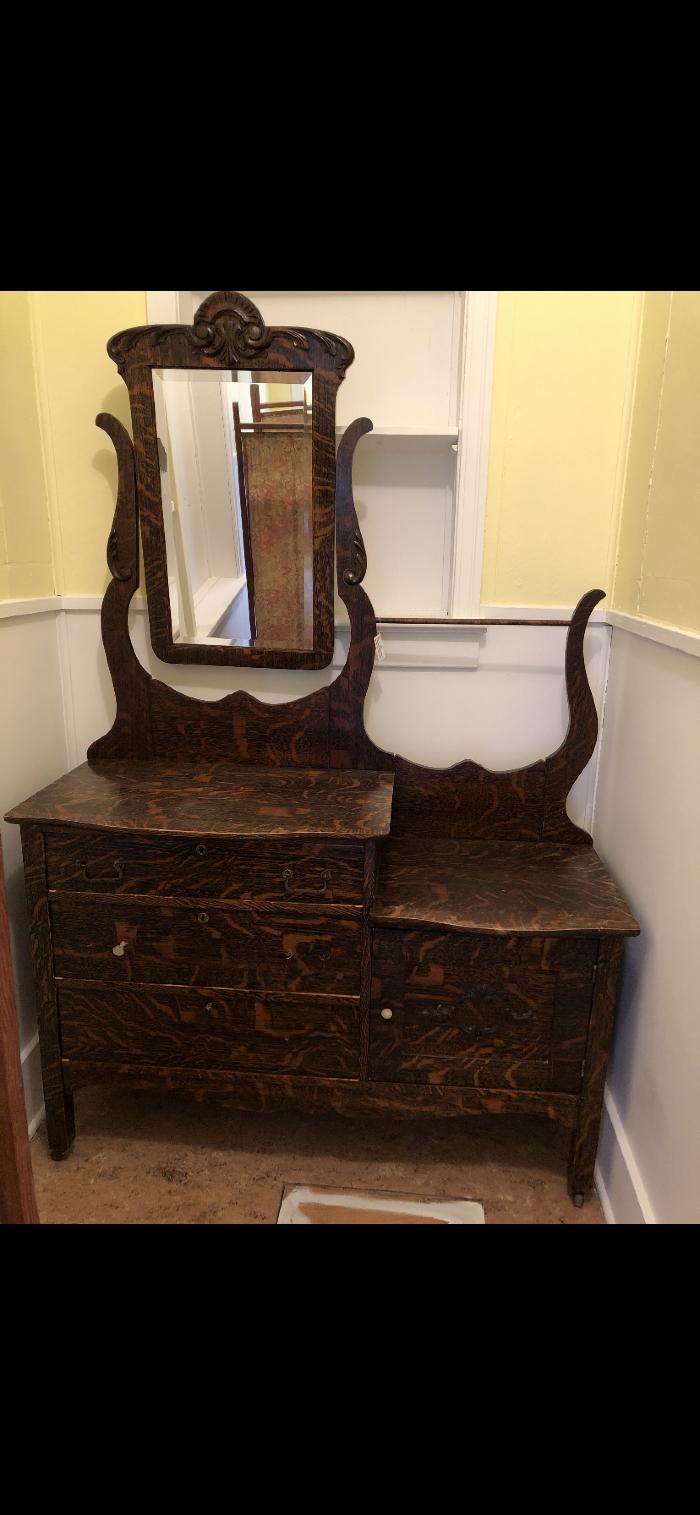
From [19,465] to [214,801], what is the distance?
936mm

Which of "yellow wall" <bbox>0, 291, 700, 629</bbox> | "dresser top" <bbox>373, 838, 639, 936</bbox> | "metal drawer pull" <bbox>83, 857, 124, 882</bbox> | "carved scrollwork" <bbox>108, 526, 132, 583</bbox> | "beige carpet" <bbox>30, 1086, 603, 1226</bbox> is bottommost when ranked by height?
"beige carpet" <bbox>30, 1086, 603, 1226</bbox>

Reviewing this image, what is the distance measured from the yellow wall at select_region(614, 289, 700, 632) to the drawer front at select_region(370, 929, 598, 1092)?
2.40ft

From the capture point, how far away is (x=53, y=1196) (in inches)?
66.9

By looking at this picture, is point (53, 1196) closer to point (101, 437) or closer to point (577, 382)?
point (101, 437)

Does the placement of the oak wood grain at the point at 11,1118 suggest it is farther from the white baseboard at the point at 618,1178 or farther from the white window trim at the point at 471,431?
the white window trim at the point at 471,431

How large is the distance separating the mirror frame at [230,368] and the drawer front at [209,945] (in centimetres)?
63

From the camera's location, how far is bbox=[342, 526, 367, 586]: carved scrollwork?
179 centimetres

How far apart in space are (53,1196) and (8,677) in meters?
1.18

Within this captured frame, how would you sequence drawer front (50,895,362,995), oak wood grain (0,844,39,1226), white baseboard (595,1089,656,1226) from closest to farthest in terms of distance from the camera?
oak wood grain (0,844,39,1226) < white baseboard (595,1089,656,1226) < drawer front (50,895,362,995)

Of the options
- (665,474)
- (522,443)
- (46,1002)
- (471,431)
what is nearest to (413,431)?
(471,431)

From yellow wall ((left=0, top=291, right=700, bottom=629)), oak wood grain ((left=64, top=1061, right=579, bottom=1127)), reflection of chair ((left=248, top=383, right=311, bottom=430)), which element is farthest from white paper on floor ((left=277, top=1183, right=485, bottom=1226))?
reflection of chair ((left=248, top=383, right=311, bottom=430))

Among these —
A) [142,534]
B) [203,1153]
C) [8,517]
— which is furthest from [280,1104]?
[8,517]

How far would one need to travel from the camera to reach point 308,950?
1.61 metres

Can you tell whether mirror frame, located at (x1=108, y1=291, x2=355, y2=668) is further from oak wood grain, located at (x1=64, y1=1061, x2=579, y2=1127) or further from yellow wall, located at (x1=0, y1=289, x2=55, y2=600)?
oak wood grain, located at (x1=64, y1=1061, x2=579, y2=1127)
